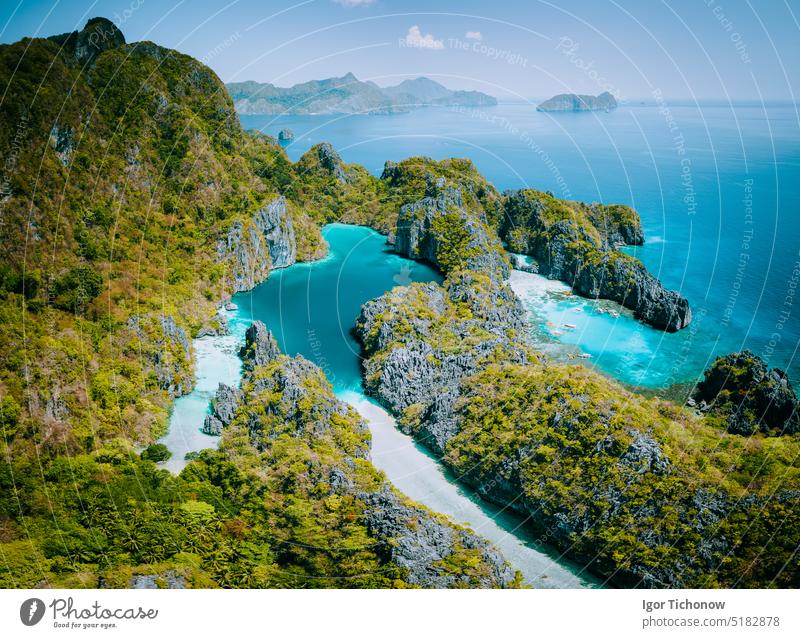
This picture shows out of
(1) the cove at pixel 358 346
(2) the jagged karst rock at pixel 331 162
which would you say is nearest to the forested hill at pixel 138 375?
(1) the cove at pixel 358 346

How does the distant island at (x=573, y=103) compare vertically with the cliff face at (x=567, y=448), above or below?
above

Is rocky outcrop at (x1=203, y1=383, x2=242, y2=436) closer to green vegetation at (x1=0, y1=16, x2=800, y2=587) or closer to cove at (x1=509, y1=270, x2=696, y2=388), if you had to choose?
green vegetation at (x1=0, y1=16, x2=800, y2=587)

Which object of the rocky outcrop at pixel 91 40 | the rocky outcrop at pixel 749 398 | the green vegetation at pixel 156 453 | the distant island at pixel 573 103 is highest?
the distant island at pixel 573 103

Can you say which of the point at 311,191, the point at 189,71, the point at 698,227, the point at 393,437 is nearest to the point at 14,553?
the point at 393,437

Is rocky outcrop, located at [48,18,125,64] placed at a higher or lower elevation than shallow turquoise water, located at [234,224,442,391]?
higher

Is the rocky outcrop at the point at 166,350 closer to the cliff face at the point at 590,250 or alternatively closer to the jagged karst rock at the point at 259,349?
the jagged karst rock at the point at 259,349

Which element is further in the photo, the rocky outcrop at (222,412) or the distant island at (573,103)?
the distant island at (573,103)
